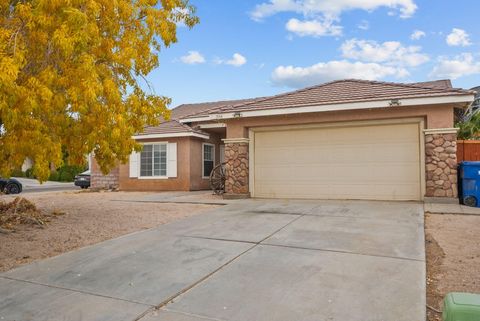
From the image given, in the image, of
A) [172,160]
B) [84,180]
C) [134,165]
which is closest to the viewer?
[172,160]

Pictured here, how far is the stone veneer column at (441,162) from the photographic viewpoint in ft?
32.1

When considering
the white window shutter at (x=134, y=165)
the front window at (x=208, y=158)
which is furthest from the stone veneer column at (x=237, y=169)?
the white window shutter at (x=134, y=165)

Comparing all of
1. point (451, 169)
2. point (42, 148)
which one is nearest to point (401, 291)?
point (42, 148)

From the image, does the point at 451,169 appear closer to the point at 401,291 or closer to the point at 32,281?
the point at 401,291

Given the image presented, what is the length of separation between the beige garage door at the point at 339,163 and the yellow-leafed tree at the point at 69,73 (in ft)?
18.2

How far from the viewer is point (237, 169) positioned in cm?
1233

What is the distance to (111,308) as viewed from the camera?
11.4 ft

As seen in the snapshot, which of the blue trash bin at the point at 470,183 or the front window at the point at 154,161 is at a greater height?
the front window at the point at 154,161

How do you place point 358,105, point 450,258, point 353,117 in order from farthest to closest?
point 353,117, point 358,105, point 450,258

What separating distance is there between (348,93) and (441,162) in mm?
3373

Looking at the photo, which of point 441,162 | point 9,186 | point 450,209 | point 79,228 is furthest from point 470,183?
point 9,186

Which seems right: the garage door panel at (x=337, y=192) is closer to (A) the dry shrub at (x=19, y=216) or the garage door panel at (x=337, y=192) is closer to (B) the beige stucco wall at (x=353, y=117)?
(B) the beige stucco wall at (x=353, y=117)

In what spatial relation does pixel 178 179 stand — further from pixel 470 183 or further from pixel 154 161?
pixel 470 183

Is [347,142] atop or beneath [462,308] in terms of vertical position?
atop
